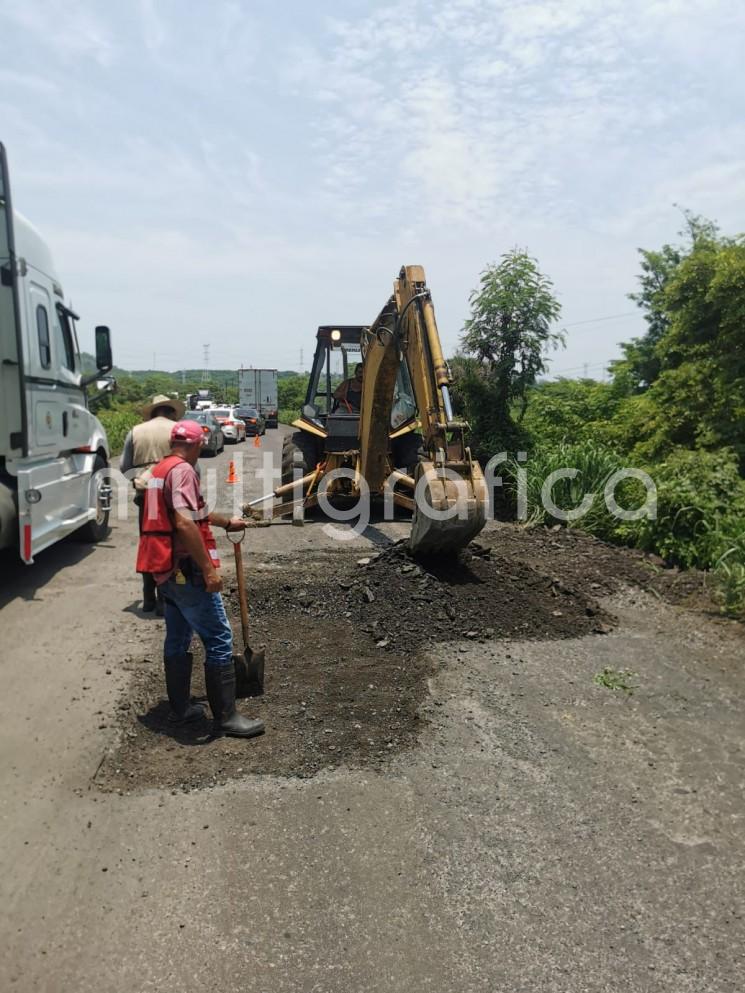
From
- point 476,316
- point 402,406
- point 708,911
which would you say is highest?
point 476,316

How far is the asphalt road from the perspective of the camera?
8.36 ft

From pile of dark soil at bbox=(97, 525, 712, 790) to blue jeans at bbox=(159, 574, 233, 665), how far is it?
500mm

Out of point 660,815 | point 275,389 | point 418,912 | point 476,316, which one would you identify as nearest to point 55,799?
point 418,912

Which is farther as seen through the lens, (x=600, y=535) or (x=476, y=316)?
(x=476, y=316)

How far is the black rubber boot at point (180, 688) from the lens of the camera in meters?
4.33

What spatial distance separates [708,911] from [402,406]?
9.17 m

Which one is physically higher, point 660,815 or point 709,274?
point 709,274

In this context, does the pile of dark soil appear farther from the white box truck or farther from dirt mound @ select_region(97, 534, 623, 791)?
the white box truck

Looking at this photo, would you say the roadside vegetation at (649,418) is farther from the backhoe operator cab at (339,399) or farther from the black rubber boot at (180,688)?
the black rubber boot at (180,688)

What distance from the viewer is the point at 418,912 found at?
2805 mm

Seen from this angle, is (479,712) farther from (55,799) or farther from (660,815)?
(55,799)

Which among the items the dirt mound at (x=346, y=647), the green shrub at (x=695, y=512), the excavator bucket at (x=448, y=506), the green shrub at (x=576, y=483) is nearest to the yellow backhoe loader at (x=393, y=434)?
the excavator bucket at (x=448, y=506)

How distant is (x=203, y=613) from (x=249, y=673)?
736 millimetres

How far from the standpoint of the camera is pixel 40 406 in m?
7.10
